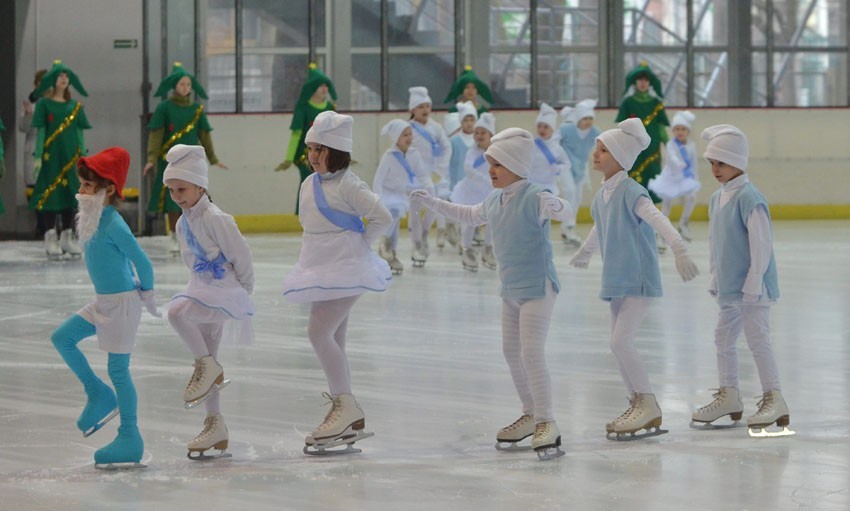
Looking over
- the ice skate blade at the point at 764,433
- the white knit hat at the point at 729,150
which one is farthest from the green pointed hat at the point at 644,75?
the ice skate blade at the point at 764,433

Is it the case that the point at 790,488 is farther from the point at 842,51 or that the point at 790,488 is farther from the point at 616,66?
the point at 842,51

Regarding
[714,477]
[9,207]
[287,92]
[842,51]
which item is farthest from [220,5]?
[714,477]

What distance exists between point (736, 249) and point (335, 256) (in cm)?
164

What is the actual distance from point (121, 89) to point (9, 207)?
199cm

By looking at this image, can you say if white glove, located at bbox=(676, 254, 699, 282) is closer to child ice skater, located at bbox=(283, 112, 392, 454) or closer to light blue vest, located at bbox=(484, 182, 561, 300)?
light blue vest, located at bbox=(484, 182, 561, 300)

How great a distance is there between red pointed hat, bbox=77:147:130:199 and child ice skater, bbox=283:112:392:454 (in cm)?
70

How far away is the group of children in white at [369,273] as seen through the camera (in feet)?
18.9

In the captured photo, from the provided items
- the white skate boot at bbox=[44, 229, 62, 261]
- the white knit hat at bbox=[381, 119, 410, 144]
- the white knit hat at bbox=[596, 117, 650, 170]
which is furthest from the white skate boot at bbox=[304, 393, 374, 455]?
the white skate boot at bbox=[44, 229, 62, 261]

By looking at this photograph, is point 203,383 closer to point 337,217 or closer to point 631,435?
point 337,217

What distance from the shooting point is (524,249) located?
19.4ft

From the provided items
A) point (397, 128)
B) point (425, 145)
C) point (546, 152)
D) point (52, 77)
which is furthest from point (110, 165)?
point (546, 152)

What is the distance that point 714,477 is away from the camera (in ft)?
17.5

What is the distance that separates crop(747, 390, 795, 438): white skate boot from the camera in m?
6.12

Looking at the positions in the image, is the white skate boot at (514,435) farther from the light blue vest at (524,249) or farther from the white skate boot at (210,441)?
the white skate boot at (210,441)
